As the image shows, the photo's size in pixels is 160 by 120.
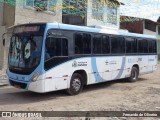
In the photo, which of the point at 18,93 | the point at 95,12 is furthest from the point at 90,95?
the point at 95,12

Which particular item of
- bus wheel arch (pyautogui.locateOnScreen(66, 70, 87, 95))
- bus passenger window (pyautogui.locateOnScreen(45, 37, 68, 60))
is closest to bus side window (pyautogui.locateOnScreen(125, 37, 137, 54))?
bus wheel arch (pyautogui.locateOnScreen(66, 70, 87, 95))

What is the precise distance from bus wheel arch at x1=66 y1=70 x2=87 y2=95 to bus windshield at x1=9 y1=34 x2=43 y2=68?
1817 millimetres

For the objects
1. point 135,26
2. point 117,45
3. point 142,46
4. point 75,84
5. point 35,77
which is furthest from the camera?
point 135,26

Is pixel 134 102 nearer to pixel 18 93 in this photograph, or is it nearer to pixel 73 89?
pixel 73 89

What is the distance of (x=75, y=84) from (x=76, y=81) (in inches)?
4.9

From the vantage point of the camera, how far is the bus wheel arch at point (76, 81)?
36.7ft

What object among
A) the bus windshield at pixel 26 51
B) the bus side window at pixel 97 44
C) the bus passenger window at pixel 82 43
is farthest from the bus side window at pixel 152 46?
the bus windshield at pixel 26 51

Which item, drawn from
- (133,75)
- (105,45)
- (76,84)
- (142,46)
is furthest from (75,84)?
(142,46)

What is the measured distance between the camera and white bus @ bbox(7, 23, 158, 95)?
33.0 feet

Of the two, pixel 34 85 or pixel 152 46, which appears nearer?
pixel 34 85

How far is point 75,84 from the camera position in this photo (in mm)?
11375

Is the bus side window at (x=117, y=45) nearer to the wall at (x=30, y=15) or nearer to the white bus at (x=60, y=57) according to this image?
the white bus at (x=60, y=57)

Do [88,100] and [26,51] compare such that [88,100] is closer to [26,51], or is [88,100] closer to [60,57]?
[60,57]

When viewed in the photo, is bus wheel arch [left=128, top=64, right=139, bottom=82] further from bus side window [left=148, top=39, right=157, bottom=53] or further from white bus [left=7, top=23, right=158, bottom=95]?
white bus [left=7, top=23, right=158, bottom=95]
